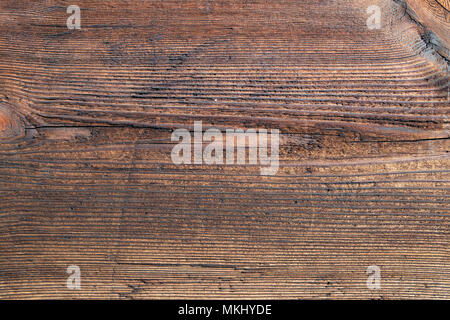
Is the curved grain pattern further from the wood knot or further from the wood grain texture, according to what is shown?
the wood knot

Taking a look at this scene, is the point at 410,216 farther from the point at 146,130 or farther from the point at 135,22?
the point at 135,22

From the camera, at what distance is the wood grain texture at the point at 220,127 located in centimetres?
118

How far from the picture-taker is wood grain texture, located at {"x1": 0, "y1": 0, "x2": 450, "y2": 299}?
1.18 m

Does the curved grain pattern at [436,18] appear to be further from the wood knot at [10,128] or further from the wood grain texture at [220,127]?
the wood knot at [10,128]

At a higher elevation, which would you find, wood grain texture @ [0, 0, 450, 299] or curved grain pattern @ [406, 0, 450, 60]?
curved grain pattern @ [406, 0, 450, 60]

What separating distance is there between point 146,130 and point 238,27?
50 cm

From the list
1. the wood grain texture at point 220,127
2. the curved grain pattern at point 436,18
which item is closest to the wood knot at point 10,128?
the wood grain texture at point 220,127

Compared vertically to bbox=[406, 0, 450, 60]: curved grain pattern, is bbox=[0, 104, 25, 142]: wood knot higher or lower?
lower

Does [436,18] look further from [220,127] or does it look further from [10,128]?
[10,128]

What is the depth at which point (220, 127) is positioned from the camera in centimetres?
117

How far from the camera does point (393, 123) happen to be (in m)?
1.17

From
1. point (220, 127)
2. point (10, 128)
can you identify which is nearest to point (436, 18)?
point (220, 127)

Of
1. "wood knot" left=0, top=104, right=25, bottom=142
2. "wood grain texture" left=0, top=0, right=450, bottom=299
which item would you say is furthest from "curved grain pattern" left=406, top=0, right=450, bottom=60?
→ "wood knot" left=0, top=104, right=25, bottom=142

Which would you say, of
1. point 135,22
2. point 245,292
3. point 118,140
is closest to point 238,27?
point 135,22
